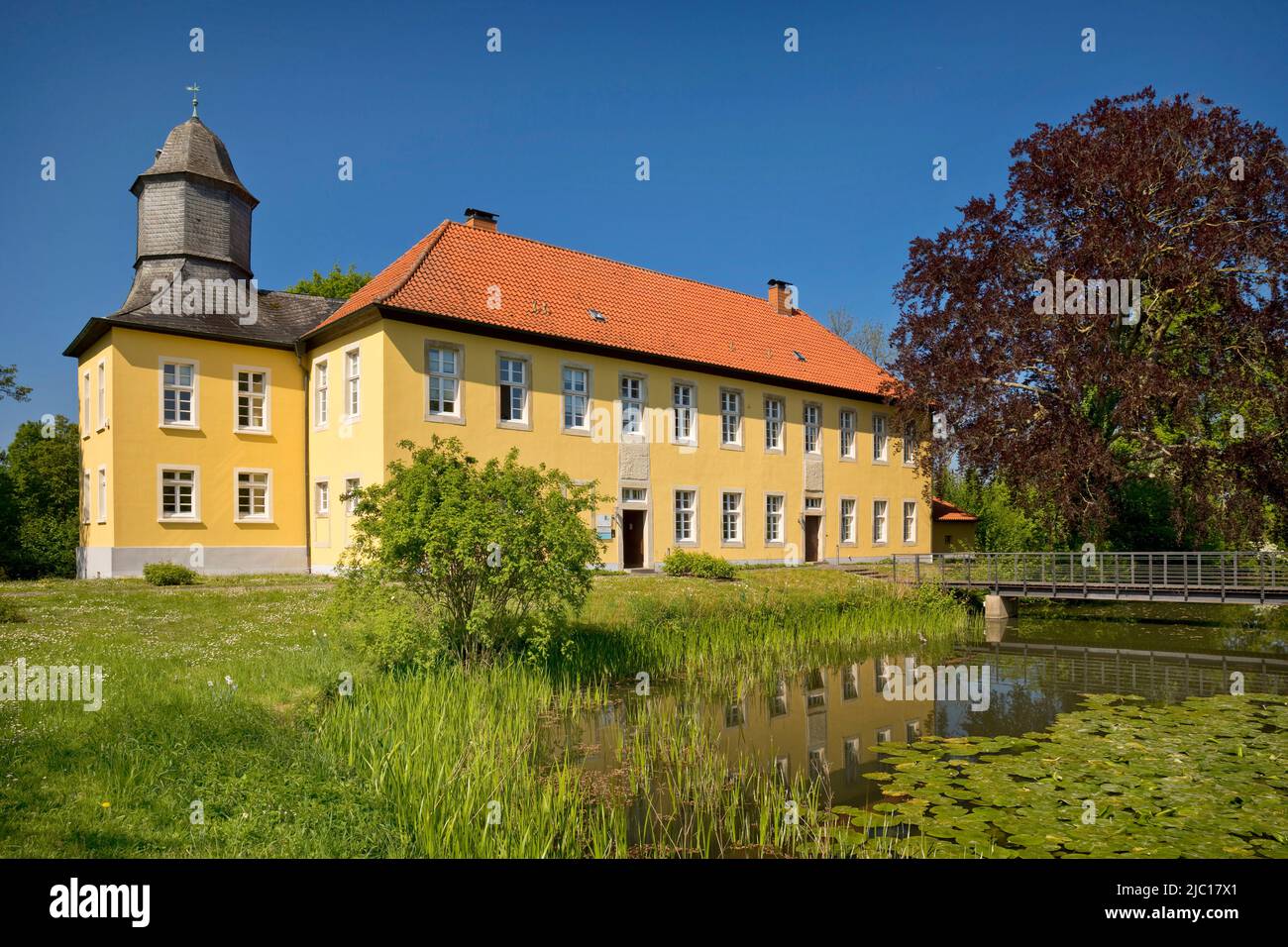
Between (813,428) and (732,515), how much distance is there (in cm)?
506

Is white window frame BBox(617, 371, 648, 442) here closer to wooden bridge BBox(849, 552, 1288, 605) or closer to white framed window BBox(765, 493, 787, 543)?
white framed window BBox(765, 493, 787, 543)

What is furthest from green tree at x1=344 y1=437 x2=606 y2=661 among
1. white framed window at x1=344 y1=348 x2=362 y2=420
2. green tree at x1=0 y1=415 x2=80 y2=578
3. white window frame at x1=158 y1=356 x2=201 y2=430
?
green tree at x1=0 y1=415 x2=80 y2=578

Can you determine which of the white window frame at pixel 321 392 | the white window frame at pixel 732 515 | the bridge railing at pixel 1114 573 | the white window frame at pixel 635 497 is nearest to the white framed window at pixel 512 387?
the white window frame at pixel 635 497

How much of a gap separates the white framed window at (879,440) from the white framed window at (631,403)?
11044mm

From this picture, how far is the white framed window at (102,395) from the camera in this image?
68.8 feet

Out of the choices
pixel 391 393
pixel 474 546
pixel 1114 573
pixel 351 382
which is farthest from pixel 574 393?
pixel 1114 573

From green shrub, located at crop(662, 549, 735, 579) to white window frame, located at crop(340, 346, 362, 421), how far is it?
8.89 m

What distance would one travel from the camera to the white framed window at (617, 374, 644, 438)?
929 inches

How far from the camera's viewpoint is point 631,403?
2375 cm

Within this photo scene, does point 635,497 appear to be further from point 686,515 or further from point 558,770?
point 558,770

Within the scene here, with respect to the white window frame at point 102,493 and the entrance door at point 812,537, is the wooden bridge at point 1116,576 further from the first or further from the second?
the white window frame at point 102,493
